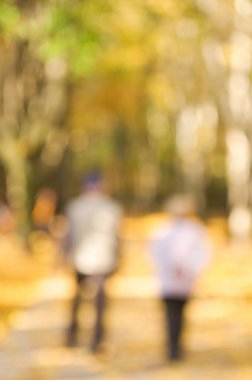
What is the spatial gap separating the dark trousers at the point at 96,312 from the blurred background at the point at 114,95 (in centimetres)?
53

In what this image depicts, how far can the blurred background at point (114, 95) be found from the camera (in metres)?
12.8

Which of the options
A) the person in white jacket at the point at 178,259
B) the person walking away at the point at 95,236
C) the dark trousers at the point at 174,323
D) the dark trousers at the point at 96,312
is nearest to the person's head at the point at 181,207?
the person in white jacket at the point at 178,259

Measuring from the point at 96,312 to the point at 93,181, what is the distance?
1405mm

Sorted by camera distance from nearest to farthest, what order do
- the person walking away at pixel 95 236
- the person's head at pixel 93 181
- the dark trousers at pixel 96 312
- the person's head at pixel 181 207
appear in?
1. the person's head at pixel 181 207
2. the person's head at pixel 93 181
3. the person walking away at pixel 95 236
4. the dark trousers at pixel 96 312

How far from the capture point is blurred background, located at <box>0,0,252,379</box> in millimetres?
12805

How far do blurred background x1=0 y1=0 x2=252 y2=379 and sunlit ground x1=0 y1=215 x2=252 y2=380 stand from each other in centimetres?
18

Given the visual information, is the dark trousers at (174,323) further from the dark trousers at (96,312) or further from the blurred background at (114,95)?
the blurred background at (114,95)

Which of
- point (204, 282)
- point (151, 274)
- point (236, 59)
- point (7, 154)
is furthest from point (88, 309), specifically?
point (7, 154)

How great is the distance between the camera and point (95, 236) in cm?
1120

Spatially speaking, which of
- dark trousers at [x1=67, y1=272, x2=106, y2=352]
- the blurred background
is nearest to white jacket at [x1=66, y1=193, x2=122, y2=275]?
dark trousers at [x1=67, y1=272, x2=106, y2=352]

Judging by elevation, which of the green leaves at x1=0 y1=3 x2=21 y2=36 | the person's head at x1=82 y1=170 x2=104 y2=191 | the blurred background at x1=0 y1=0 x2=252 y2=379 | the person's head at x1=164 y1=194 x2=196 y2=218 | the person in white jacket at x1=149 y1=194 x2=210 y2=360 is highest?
the blurred background at x1=0 y1=0 x2=252 y2=379

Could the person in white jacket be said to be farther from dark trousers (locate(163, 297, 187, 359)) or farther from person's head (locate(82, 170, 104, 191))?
person's head (locate(82, 170, 104, 191))

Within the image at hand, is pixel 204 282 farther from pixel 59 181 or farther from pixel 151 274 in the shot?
pixel 59 181

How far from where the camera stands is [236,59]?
2364 centimetres
